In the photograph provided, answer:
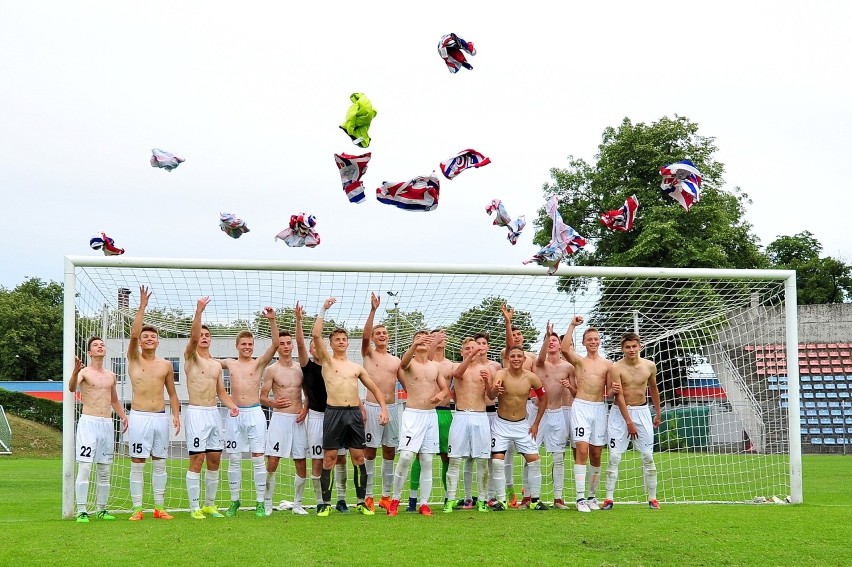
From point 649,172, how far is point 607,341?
72.9ft

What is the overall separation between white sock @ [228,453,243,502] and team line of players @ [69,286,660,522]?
16 millimetres

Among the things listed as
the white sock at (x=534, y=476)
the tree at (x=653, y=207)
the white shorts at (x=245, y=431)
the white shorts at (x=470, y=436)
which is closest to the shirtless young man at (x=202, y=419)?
the white shorts at (x=245, y=431)

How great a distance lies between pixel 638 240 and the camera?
3403cm

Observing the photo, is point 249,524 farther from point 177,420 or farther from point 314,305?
point 314,305

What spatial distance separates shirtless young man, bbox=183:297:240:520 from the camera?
1059 centimetres

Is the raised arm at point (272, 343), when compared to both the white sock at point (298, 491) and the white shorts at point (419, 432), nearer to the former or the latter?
the white sock at point (298, 491)

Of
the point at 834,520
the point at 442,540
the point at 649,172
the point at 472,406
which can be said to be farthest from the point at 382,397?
the point at 649,172

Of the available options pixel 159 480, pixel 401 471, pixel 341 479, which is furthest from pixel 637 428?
pixel 159 480

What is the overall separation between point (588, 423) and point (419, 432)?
7.10ft

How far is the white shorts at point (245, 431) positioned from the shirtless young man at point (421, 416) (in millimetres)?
1710

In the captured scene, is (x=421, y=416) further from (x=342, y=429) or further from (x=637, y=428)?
(x=637, y=428)

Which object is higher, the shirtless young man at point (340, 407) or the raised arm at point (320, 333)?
the raised arm at point (320, 333)

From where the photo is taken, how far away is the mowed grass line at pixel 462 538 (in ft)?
23.7

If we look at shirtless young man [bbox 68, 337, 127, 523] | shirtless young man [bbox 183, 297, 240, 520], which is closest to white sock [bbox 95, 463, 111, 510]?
shirtless young man [bbox 68, 337, 127, 523]
